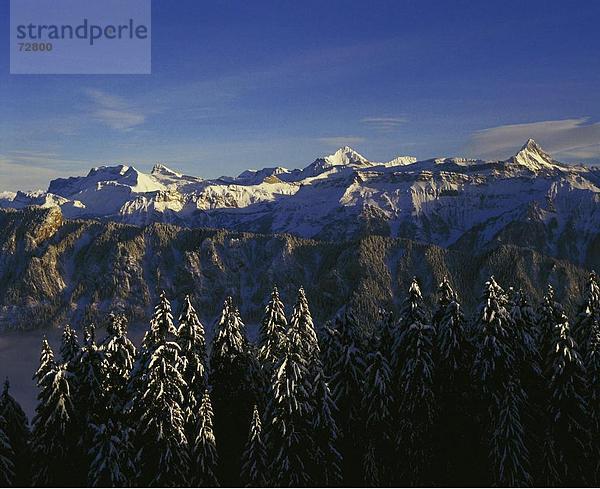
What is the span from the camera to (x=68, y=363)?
132ft

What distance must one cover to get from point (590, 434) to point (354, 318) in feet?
53.9

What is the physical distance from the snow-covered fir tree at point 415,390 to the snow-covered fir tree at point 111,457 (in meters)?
17.3

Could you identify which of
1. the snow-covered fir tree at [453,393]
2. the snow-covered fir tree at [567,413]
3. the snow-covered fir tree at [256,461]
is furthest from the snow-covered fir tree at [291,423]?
the snow-covered fir tree at [567,413]

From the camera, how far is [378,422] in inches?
1567

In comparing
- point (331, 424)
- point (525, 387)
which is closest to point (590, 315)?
point (525, 387)

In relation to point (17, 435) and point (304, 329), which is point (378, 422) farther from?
point (17, 435)

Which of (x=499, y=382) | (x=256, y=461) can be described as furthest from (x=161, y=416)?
(x=499, y=382)

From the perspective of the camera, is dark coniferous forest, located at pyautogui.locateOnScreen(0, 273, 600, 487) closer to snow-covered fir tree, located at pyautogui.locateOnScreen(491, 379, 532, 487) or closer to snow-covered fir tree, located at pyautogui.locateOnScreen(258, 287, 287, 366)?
snow-covered fir tree, located at pyautogui.locateOnScreen(491, 379, 532, 487)

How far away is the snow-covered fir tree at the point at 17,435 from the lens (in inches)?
1671

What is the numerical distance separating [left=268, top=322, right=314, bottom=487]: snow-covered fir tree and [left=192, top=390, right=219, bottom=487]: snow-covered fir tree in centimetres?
399

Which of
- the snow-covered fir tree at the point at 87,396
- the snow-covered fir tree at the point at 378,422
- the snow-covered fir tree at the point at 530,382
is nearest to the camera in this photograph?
the snow-covered fir tree at the point at 530,382

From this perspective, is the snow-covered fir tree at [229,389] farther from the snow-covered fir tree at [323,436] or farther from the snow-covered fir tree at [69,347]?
the snow-covered fir tree at [69,347]

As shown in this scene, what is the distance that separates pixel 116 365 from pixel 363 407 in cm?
1726

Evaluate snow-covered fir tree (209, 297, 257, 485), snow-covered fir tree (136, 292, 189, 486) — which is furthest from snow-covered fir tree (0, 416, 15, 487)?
snow-covered fir tree (209, 297, 257, 485)
